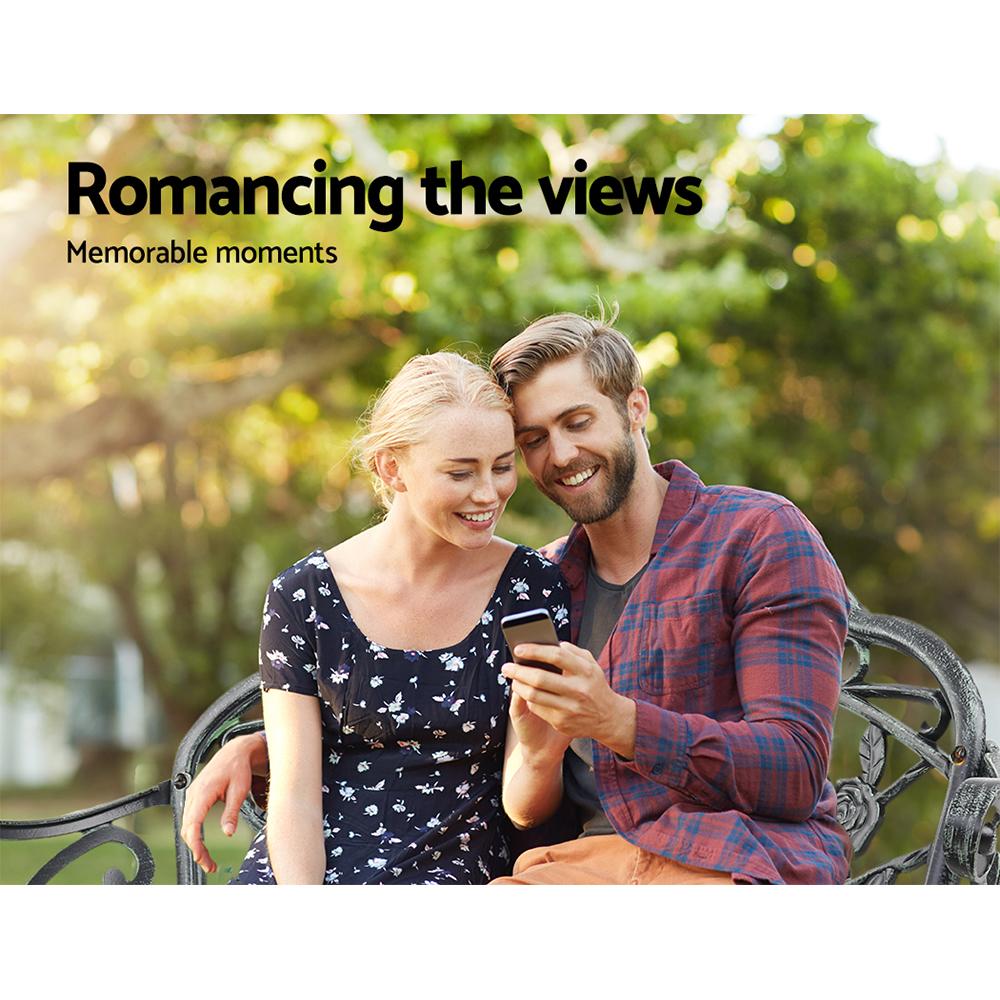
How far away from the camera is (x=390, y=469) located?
232cm

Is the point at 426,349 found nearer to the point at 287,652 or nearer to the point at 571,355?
the point at 571,355

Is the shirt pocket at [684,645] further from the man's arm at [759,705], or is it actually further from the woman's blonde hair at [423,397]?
the woman's blonde hair at [423,397]

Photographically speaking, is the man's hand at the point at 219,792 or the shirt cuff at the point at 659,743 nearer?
the shirt cuff at the point at 659,743

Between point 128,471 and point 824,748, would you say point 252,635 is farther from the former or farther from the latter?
point 824,748

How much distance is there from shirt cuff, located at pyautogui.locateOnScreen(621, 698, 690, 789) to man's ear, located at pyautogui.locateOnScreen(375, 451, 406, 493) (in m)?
0.58

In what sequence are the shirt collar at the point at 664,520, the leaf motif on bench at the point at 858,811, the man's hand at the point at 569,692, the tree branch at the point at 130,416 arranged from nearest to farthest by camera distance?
the man's hand at the point at 569,692
the shirt collar at the point at 664,520
the leaf motif on bench at the point at 858,811
the tree branch at the point at 130,416

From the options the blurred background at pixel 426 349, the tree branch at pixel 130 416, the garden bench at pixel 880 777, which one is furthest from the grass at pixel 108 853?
the garden bench at pixel 880 777

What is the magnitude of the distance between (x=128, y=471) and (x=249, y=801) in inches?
262

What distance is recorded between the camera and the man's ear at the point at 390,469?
2309 mm

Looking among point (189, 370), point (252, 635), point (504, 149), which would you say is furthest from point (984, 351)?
point (252, 635)

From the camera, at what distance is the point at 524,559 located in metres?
2.36

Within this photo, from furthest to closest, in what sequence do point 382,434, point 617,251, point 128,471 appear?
point 128,471
point 617,251
point 382,434

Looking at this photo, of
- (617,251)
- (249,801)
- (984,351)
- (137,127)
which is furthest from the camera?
(984,351)

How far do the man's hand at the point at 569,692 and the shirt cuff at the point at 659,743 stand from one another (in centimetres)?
3
